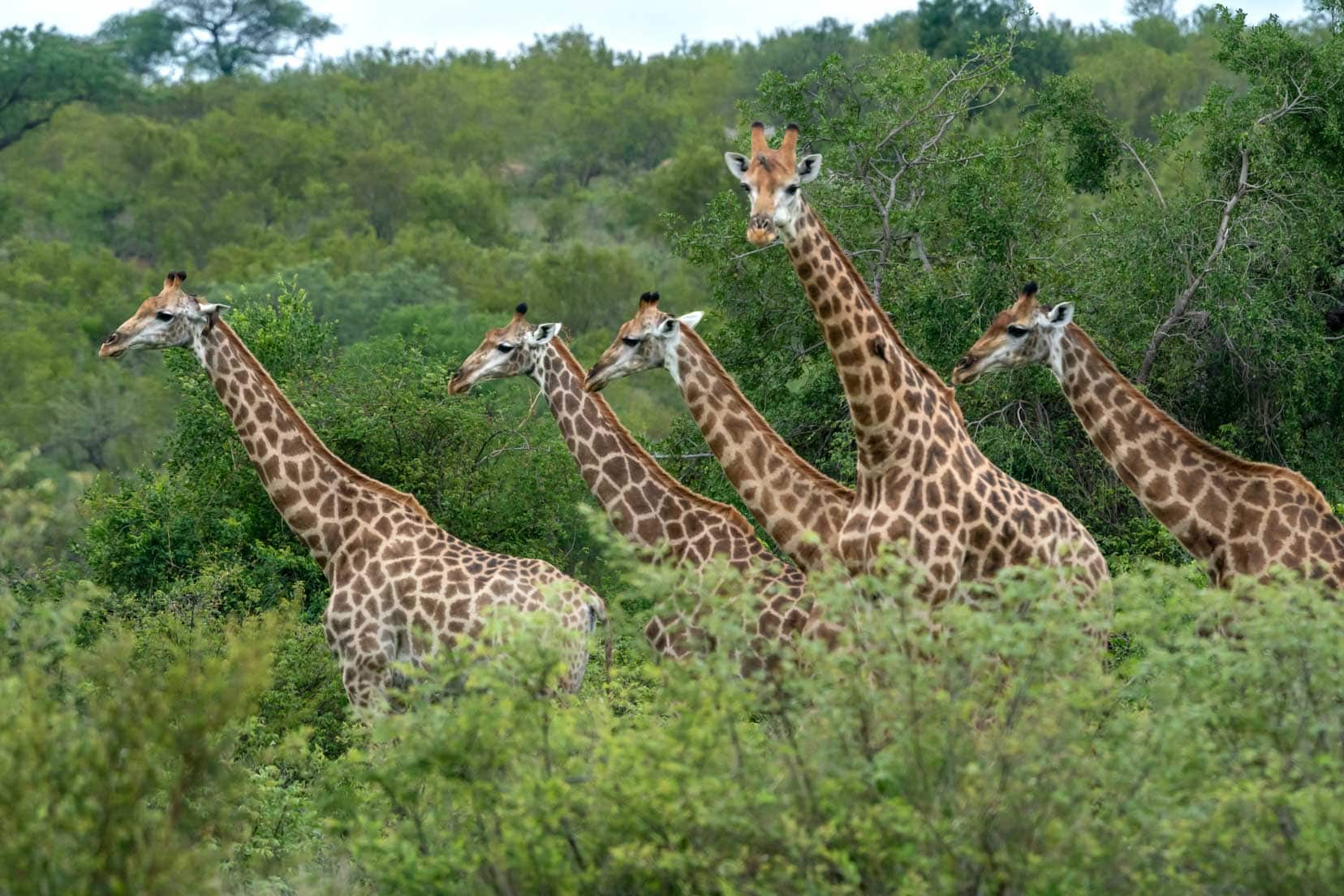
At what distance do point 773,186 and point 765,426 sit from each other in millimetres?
1752

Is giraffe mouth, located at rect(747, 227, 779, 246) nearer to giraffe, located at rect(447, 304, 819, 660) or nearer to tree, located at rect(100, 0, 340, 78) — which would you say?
giraffe, located at rect(447, 304, 819, 660)

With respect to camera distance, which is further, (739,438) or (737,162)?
(739,438)

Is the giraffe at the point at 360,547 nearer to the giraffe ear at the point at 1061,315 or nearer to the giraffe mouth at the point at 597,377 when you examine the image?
the giraffe mouth at the point at 597,377

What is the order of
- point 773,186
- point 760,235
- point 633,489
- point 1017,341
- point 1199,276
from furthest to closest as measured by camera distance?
point 1199,276, point 633,489, point 1017,341, point 773,186, point 760,235

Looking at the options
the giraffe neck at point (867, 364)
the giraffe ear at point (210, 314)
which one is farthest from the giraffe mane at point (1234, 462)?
the giraffe ear at point (210, 314)

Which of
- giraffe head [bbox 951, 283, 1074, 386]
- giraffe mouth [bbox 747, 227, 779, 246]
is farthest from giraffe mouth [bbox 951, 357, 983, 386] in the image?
giraffe mouth [bbox 747, 227, 779, 246]

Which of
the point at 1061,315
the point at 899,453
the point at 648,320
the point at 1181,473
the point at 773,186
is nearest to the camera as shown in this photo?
the point at 773,186

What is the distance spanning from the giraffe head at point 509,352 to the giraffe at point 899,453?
2415 mm

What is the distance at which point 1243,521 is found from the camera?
985 centimetres

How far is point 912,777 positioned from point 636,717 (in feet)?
5.21

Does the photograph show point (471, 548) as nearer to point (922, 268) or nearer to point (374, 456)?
point (374, 456)

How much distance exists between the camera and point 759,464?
1091cm

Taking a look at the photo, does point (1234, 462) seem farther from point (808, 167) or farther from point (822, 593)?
point (822, 593)

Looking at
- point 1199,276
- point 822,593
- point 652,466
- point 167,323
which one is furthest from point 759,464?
point 1199,276
